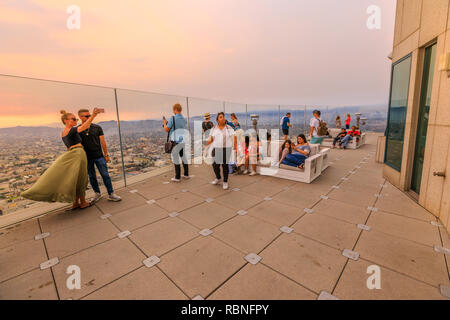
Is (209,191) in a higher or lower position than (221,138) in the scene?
lower

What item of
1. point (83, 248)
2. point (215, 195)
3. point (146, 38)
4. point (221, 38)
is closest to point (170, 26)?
point (146, 38)

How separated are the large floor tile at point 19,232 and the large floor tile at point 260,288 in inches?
123

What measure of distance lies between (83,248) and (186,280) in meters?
1.65

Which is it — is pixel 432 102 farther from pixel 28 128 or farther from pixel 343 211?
pixel 28 128

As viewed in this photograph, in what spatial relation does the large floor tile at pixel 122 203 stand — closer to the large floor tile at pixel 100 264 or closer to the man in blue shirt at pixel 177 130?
the large floor tile at pixel 100 264

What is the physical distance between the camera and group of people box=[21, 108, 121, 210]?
322 centimetres

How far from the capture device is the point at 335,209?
362 centimetres

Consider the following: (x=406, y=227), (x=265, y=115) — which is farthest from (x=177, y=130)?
(x=265, y=115)

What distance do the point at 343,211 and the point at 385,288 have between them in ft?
6.04

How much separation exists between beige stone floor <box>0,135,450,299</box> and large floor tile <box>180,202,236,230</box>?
0.06ft

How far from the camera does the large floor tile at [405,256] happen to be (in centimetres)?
203

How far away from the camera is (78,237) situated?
9.30ft

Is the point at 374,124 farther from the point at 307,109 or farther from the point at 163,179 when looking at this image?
the point at 163,179

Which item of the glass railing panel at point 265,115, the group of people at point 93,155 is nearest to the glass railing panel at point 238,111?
the glass railing panel at point 265,115
